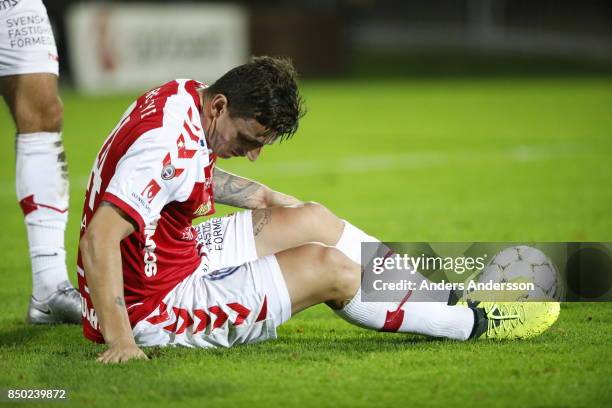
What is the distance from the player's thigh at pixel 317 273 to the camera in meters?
4.05

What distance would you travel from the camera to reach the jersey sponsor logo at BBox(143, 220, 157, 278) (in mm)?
4098

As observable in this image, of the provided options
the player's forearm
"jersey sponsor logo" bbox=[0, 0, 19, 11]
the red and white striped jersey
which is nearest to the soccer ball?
the red and white striped jersey

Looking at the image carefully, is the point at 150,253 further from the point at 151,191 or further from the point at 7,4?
the point at 7,4

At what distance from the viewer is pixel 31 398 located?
145 inches

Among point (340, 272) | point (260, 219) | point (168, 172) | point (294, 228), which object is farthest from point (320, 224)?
point (168, 172)

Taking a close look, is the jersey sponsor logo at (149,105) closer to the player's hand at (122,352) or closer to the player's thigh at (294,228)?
the player's thigh at (294,228)

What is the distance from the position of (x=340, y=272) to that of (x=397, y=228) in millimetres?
3578

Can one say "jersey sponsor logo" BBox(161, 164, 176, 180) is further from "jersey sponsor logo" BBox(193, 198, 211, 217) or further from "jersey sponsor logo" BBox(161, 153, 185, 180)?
"jersey sponsor logo" BBox(193, 198, 211, 217)

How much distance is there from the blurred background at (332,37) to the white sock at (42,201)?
49.0ft

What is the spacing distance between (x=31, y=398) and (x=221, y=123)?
128 centimetres

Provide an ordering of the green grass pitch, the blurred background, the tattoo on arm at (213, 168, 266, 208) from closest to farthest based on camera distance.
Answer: the green grass pitch
the tattoo on arm at (213, 168, 266, 208)
the blurred background

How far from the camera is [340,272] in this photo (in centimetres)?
407

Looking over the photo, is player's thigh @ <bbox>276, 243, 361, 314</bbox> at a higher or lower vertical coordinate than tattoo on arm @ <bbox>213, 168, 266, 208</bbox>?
lower

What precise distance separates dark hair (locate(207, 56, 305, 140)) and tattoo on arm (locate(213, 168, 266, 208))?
0.74 meters
